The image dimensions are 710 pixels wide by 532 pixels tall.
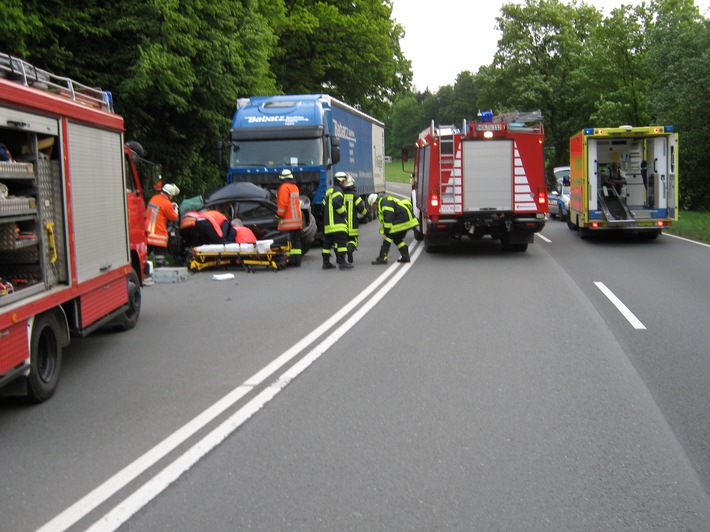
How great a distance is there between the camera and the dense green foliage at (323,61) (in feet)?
62.7

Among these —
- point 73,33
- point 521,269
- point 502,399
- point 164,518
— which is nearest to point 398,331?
point 502,399

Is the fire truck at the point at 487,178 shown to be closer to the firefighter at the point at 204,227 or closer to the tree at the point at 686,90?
the firefighter at the point at 204,227

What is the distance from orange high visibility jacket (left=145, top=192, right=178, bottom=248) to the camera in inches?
585

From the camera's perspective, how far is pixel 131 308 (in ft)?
33.0

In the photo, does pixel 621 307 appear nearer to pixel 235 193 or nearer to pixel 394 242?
pixel 394 242

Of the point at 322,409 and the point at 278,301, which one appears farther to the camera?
the point at 278,301

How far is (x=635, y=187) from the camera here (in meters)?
22.6

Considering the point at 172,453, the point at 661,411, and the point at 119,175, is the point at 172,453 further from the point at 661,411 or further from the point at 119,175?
the point at 119,175

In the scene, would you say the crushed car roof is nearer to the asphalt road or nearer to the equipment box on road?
the equipment box on road

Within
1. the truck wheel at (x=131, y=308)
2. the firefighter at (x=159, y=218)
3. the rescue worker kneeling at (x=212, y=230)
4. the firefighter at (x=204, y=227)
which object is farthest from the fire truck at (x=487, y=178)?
the truck wheel at (x=131, y=308)

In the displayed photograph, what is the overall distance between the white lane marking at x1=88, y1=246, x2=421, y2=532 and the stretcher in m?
6.92

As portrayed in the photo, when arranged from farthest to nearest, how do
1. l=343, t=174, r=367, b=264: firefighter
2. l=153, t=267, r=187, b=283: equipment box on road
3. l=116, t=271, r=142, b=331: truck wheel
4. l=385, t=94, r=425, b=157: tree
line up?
l=385, t=94, r=425, b=157: tree < l=343, t=174, r=367, b=264: firefighter < l=153, t=267, r=187, b=283: equipment box on road < l=116, t=271, r=142, b=331: truck wheel

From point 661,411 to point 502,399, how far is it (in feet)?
3.76

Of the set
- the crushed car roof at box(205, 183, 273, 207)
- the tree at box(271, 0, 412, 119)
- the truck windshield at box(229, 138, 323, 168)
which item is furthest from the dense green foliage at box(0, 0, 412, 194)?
the tree at box(271, 0, 412, 119)
